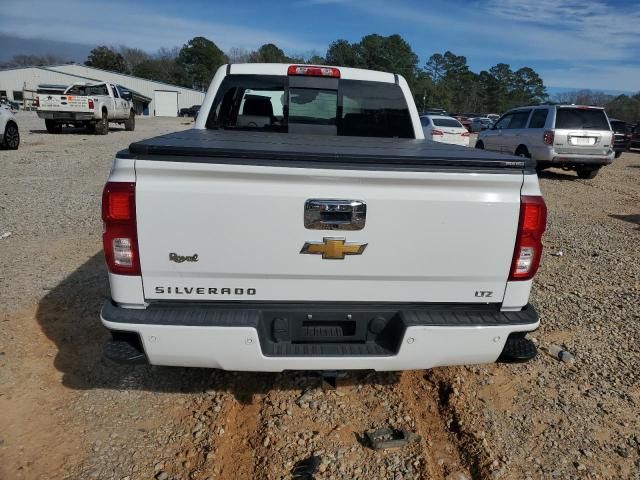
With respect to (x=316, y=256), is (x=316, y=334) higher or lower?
lower

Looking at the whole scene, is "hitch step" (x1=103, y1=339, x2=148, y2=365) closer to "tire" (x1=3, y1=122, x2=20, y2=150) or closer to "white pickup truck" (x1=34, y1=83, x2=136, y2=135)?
"tire" (x1=3, y1=122, x2=20, y2=150)

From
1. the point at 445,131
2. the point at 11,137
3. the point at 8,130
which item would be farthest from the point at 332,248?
the point at 445,131

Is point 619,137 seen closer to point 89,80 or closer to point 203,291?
point 203,291

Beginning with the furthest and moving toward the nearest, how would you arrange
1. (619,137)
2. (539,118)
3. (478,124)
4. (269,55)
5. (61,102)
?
(269,55), (478,124), (619,137), (61,102), (539,118)

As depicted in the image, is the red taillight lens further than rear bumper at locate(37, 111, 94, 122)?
No

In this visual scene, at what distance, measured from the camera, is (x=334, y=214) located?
89.7 inches

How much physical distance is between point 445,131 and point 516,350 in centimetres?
1701

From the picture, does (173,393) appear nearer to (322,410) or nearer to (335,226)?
(322,410)

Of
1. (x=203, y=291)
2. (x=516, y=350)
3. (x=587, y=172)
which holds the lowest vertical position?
(x=587, y=172)

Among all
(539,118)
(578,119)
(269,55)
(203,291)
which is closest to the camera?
(203,291)

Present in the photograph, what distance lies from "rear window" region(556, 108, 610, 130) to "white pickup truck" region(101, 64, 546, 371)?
36.1 feet

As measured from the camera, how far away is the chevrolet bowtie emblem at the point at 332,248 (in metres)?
2.30

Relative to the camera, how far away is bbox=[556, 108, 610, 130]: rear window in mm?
11859

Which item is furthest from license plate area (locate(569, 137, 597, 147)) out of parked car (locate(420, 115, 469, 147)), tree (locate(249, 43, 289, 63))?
tree (locate(249, 43, 289, 63))
